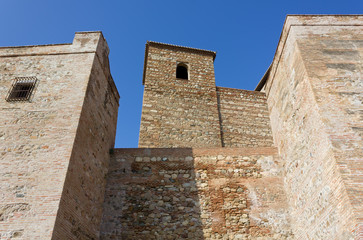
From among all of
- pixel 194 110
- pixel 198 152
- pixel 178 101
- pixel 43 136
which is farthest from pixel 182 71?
pixel 43 136

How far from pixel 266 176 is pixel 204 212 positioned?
1.66 meters

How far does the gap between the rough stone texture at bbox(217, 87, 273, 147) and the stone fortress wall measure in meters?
1.83

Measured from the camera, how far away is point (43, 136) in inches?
210

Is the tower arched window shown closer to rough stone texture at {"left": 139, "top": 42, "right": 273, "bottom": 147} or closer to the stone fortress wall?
rough stone texture at {"left": 139, "top": 42, "right": 273, "bottom": 147}

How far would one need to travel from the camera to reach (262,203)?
646cm

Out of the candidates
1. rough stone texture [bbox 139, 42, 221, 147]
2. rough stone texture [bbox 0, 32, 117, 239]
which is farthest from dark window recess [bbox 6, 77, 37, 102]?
rough stone texture [bbox 139, 42, 221, 147]

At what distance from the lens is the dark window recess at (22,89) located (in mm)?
5902

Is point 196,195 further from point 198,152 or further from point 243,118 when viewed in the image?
point 243,118

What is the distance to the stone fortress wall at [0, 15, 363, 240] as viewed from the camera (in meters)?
4.70

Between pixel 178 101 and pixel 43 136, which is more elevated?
pixel 178 101

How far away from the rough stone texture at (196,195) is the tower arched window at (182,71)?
5106mm

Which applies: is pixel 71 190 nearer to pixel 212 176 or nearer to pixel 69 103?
pixel 69 103

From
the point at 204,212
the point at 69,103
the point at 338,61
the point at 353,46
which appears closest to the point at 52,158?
the point at 69,103

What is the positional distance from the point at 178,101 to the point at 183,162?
3644 millimetres
